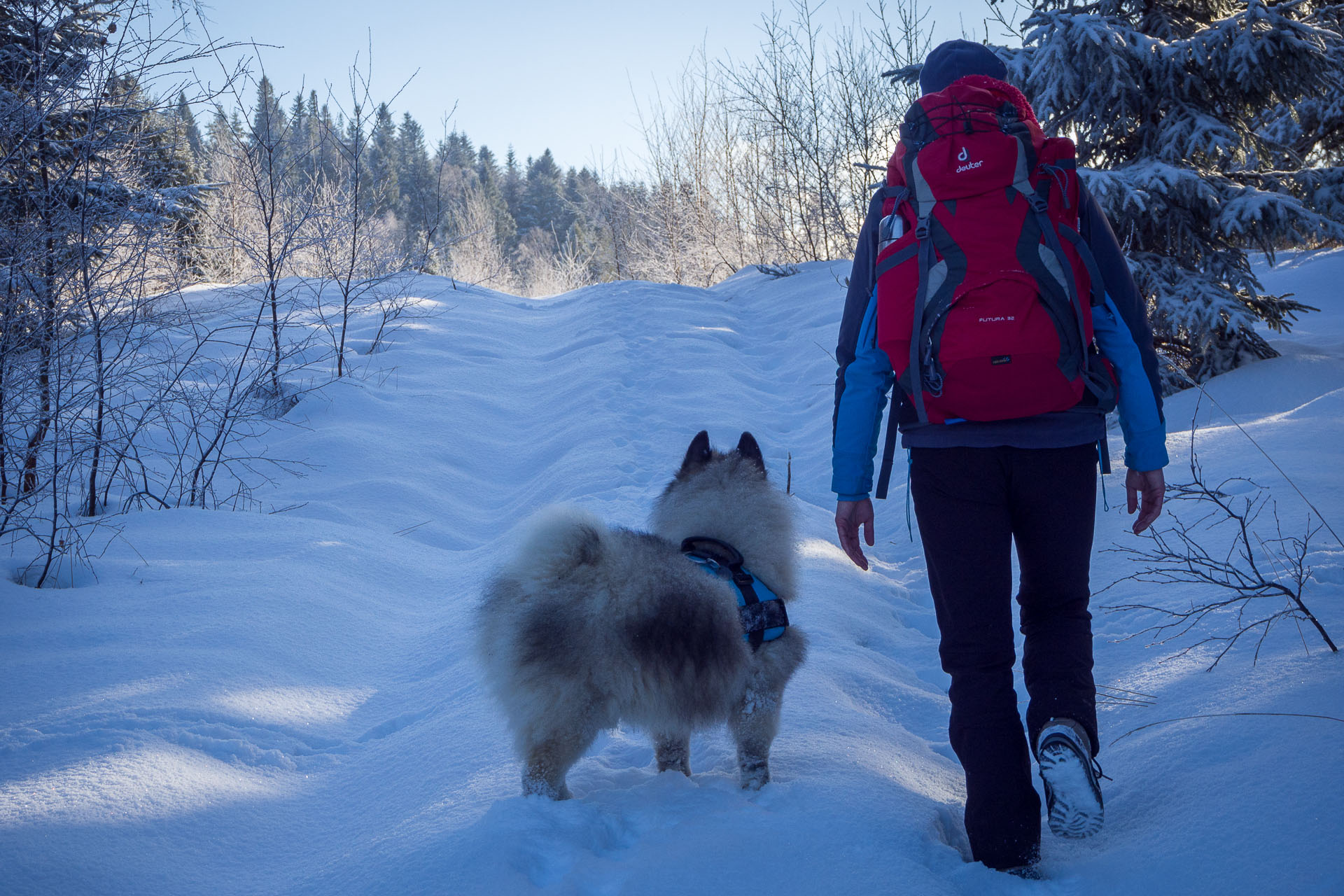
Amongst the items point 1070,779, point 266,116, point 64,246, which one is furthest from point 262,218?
point 1070,779

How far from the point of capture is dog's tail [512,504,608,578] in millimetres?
2016

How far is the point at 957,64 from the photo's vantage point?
6.57 ft

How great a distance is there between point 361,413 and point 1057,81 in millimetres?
6520

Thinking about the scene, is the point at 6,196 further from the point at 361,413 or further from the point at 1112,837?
the point at 1112,837

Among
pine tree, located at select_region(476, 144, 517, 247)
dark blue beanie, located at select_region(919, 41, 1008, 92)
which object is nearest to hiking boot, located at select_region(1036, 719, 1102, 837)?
dark blue beanie, located at select_region(919, 41, 1008, 92)

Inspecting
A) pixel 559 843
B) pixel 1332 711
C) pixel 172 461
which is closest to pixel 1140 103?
pixel 1332 711

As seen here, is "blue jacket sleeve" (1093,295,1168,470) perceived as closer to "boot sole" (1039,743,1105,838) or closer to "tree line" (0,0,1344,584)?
"boot sole" (1039,743,1105,838)

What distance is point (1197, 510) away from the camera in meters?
3.84

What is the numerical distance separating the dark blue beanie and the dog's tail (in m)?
1.51

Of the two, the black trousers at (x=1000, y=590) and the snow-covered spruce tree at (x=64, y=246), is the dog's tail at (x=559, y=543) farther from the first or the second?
the snow-covered spruce tree at (x=64, y=246)

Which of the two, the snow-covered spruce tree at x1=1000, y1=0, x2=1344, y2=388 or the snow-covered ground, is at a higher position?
the snow-covered spruce tree at x1=1000, y1=0, x2=1344, y2=388

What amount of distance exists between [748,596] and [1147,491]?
111cm

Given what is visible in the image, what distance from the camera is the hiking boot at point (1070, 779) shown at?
1.75 m

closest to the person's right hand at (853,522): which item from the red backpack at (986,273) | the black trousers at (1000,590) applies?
the black trousers at (1000,590)
